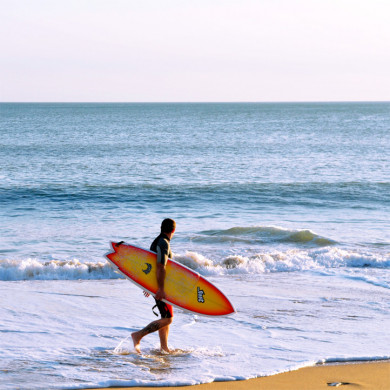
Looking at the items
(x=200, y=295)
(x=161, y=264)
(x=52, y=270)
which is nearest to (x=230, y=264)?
(x=52, y=270)

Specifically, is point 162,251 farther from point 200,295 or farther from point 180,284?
point 200,295

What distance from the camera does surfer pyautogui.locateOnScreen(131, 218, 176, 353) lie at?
22.0 ft

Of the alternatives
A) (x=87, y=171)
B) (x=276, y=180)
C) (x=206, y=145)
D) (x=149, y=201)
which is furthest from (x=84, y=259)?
(x=206, y=145)

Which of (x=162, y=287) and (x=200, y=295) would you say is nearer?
(x=162, y=287)

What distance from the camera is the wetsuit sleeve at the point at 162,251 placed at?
264 inches

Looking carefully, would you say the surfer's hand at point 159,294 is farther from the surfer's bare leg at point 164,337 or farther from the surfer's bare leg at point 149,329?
the surfer's bare leg at point 164,337

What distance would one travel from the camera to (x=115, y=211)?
65.3 ft

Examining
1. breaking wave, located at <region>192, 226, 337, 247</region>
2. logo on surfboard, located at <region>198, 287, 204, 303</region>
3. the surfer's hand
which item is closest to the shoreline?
the surfer's hand

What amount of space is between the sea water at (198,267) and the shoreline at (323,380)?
13 cm

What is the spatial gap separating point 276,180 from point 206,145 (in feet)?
72.8

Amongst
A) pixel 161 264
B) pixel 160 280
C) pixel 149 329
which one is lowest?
pixel 149 329

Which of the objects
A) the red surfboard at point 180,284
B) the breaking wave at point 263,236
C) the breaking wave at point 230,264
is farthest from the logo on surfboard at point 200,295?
the breaking wave at point 263,236

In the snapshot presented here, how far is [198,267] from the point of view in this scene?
13.1 meters

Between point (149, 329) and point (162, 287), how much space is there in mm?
509
